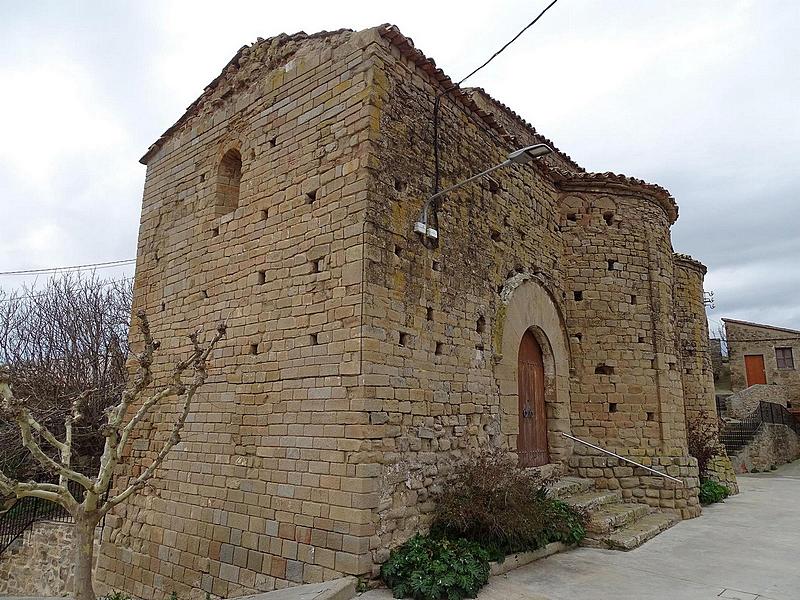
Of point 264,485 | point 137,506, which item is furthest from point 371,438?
point 137,506

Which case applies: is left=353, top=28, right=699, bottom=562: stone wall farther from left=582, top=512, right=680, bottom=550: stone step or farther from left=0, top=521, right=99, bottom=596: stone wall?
left=0, top=521, right=99, bottom=596: stone wall

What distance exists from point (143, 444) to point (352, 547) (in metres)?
4.39

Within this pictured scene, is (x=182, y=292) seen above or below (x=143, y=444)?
above

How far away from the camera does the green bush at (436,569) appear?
5.29 m

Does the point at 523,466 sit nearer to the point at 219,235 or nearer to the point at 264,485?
the point at 264,485

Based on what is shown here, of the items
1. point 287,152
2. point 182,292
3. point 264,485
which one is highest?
point 287,152

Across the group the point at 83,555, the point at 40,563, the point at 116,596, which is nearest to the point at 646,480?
the point at 116,596

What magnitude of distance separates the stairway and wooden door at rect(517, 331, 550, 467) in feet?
1.83

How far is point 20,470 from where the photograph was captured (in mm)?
13617

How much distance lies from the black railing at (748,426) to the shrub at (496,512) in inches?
483

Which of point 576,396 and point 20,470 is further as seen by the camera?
point 20,470

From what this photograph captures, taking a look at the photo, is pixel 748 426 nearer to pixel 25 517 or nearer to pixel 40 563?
pixel 40 563

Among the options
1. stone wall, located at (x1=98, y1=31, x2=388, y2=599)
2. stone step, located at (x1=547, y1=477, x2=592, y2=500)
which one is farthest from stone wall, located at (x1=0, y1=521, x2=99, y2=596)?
stone step, located at (x1=547, y1=477, x2=592, y2=500)

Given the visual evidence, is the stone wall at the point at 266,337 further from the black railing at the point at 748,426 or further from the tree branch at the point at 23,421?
the black railing at the point at 748,426
